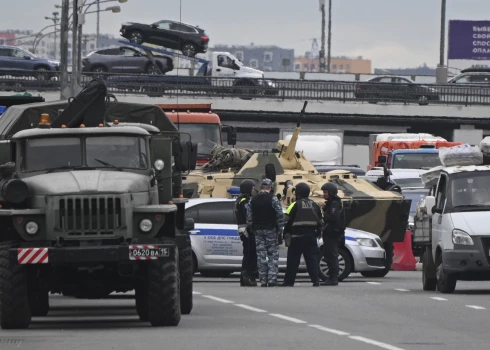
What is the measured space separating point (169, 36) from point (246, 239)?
155ft

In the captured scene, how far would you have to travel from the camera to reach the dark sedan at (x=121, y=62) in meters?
71.0

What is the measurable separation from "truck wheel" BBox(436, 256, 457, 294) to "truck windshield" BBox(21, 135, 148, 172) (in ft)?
20.3

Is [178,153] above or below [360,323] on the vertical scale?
above

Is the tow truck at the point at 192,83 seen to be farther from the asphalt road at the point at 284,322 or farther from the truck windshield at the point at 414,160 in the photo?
the asphalt road at the point at 284,322

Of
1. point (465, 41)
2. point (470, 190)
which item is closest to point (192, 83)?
point (465, 41)

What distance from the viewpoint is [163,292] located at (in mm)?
16453

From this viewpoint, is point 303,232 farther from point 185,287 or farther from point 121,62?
point 121,62

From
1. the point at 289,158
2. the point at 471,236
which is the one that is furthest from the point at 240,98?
the point at 471,236

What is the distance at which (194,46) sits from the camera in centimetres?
7262

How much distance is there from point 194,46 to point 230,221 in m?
45.8

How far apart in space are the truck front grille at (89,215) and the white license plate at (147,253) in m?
0.32

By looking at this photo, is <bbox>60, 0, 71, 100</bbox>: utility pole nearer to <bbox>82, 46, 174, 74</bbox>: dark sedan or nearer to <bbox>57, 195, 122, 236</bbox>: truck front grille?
<bbox>82, 46, 174, 74</bbox>: dark sedan

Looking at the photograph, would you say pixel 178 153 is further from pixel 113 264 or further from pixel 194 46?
pixel 194 46

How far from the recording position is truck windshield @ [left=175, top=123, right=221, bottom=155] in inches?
1667
